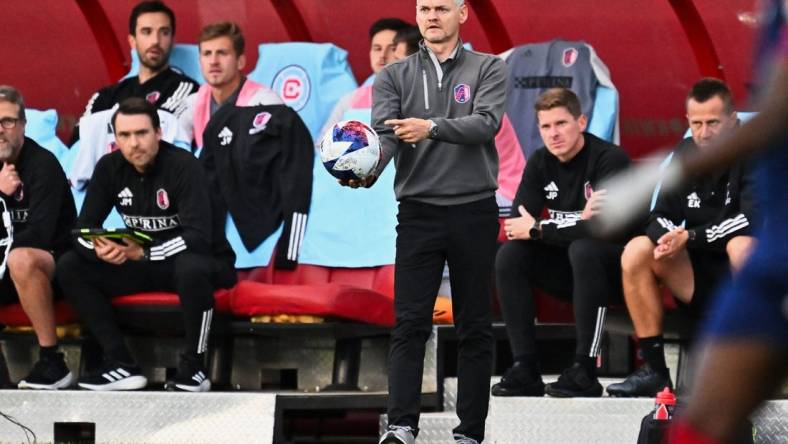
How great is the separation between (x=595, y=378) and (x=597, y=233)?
0.63 m

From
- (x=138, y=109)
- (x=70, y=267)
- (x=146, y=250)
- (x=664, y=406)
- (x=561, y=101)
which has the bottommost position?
(x=664, y=406)

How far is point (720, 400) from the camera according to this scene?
3.36m

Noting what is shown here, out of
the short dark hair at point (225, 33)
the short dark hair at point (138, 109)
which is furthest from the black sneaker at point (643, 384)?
the short dark hair at point (225, 33)

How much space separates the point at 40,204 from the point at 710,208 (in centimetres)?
328

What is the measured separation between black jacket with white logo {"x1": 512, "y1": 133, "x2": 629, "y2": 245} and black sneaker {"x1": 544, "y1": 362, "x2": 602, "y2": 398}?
0.74m

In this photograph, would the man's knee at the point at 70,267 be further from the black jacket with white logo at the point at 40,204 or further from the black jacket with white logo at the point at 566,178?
the black jacket with white logo at the point at 566,178

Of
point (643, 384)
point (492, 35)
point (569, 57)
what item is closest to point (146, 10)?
point (492, 35)

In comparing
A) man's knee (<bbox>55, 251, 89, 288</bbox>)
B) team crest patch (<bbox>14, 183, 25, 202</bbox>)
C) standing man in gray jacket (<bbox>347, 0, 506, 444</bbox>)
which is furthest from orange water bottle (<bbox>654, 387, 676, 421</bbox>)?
team crest patch (<bbox>14, 183, 25, 202</bbox>)

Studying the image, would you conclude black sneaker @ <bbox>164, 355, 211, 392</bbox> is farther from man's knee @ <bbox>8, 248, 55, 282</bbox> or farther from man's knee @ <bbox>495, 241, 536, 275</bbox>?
man's knee @ <bbox>495, 241, 536, 275</bbox>

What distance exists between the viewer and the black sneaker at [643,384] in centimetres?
685

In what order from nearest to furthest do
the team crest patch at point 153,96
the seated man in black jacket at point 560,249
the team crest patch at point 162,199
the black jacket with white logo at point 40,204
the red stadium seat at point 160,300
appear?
1. the seated man in black jacket at point 560,249
2. the red stadium seat at point 160,300
3. the team crest patch at point 162,199
4. the black jacket with white logo at point 40,204
5. the team crest patch at point 153,96

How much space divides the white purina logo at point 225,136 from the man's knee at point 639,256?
2473 millimetres

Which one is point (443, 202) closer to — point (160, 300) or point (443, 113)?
point (443, 113)

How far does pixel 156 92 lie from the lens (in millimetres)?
8898
